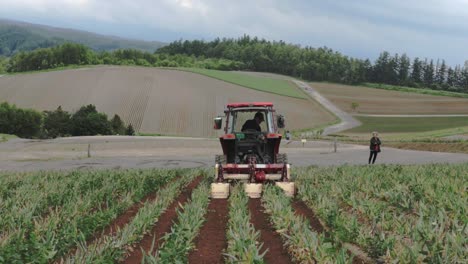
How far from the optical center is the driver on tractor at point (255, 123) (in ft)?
56.5

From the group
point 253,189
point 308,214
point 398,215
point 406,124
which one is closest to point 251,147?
point 253,189

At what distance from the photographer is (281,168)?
53.3 feet

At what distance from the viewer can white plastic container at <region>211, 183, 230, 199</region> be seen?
15.3 meters

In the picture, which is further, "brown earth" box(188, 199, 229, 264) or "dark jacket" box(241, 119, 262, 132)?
"dark jacket" box(241, 119, 262, 132)

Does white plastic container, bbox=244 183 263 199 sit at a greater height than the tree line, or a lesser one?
lesser

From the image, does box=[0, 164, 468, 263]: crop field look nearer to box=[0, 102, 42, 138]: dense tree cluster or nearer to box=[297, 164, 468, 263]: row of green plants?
box=[297, 164, 468, 263]: row of green plants

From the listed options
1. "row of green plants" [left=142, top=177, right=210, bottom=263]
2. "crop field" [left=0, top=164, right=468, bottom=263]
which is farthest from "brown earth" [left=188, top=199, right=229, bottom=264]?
"row of green plants" [left=142, top=177, right=210, bottom=263]

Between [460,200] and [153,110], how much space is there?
249ft

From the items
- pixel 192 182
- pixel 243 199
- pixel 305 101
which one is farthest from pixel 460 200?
pixel 305 101

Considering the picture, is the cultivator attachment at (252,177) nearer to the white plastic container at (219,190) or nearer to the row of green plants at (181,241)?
the white plastic container at (219,190)

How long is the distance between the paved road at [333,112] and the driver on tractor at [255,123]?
5765 centimetres

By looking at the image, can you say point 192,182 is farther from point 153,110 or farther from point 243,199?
point 153,110

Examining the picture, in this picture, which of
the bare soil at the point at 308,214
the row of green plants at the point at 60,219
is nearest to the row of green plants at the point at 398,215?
the bare soil at the point at 308,214

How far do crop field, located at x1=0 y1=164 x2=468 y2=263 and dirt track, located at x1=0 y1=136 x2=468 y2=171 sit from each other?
1806 centimetres
